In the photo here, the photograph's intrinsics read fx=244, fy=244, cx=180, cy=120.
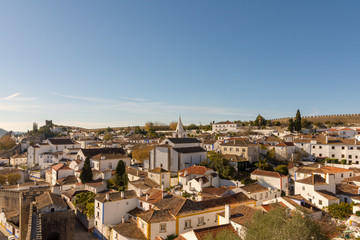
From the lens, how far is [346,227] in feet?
61.0

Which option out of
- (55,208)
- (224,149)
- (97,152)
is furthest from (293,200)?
(97,152)

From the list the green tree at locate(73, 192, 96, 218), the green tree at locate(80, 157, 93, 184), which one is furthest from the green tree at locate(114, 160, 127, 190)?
the green tree at locate(80, 157, 93, 184)

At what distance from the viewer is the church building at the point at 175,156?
36.2m

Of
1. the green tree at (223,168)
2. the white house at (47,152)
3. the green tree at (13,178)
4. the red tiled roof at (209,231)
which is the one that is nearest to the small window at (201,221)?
the red tiled roof at (209,231)

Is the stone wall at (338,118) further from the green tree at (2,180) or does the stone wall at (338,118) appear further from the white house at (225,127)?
the green tree at (2,180)

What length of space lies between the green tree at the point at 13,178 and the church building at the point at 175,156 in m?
23.8

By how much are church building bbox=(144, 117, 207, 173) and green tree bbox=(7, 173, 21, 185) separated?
23.8 meters

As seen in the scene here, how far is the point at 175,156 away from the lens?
36.3 meters

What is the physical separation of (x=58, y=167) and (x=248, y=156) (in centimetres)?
3153

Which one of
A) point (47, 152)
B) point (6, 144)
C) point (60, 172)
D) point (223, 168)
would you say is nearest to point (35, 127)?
point (6, 144)

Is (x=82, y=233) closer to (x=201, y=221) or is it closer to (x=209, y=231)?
(x=201, y=221)

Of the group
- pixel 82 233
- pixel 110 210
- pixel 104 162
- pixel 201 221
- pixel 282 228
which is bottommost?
pixel 82 233

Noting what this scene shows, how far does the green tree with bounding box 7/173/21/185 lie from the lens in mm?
42431

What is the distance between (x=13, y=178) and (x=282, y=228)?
46734mm
